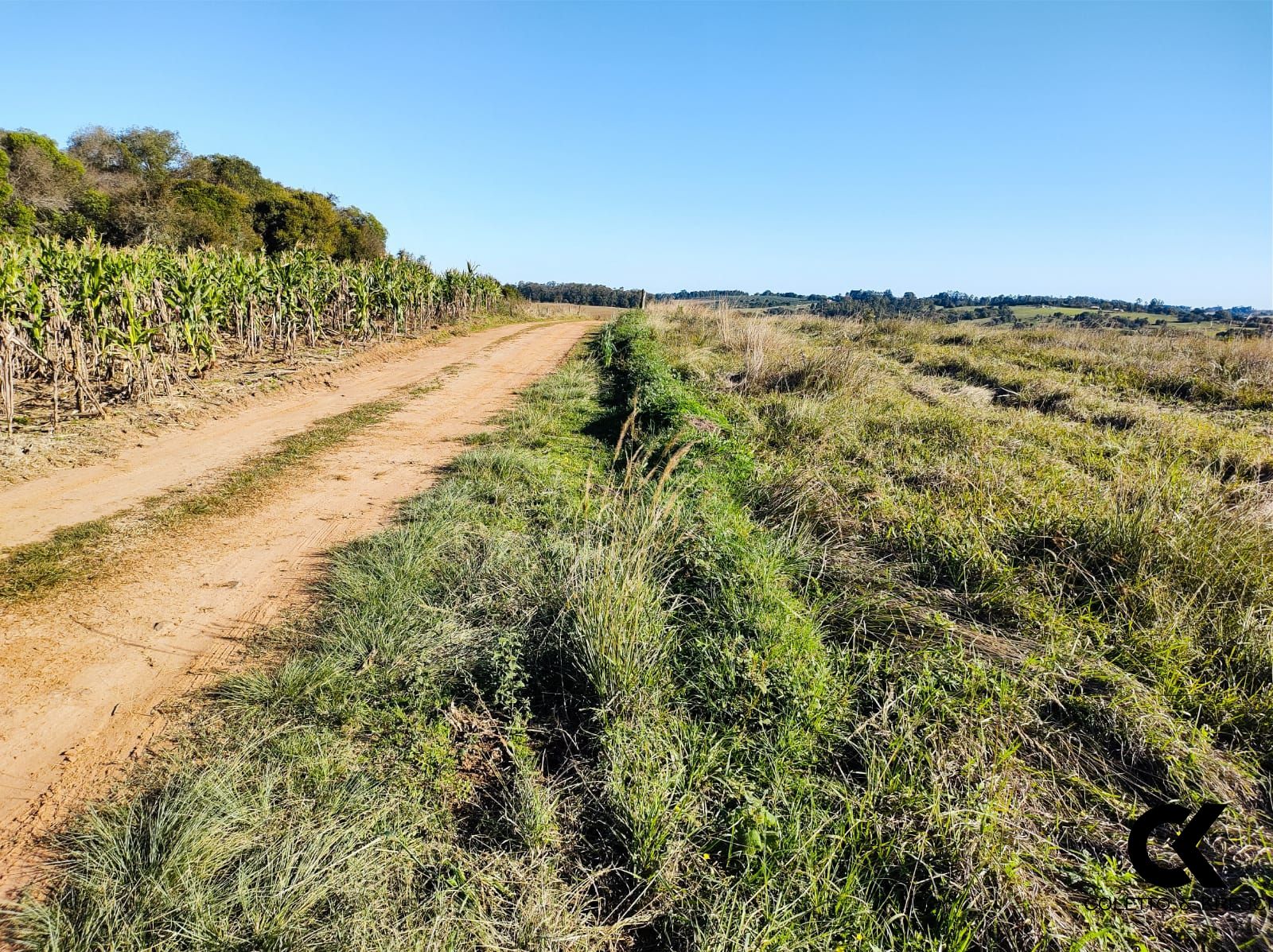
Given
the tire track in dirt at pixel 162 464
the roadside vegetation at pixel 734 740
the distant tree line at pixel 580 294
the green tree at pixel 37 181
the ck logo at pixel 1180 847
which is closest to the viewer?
the ck logo at pixel 1180 847

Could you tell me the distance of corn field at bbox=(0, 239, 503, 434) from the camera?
832cm

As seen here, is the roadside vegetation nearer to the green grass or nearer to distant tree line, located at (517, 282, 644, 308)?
the green grass

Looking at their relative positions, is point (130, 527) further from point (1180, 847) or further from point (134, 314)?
point (1180, 847)

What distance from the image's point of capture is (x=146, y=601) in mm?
4090

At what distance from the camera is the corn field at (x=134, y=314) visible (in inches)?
328

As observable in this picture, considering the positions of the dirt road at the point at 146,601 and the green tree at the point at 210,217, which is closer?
the dirt road at the point at 146,601

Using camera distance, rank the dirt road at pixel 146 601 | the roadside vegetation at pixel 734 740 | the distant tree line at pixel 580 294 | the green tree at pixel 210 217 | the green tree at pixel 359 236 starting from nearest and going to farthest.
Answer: the roadside vegetation at pixel 734 740
the dirt road at pixel 146 601
the green tree at pixel 210 217
the green tree at pixel 359 236
the distant tree line at pixel 580 294

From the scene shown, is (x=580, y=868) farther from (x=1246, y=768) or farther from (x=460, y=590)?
(x=1246, y=768)

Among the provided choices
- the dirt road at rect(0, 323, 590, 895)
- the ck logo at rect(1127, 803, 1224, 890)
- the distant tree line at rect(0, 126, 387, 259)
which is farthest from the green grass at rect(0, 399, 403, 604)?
the distant tree line at rect(0, 126, 387, 259)

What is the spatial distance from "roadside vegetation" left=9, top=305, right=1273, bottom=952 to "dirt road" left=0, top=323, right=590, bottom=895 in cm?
34

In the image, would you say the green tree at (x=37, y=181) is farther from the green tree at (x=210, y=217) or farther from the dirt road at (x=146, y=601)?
the dirt road at (x=146, y=601)

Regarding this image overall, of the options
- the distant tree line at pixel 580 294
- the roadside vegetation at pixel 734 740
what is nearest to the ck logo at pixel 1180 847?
the roadside vegetation at pixel 734 740

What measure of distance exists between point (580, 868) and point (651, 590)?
5.08ft

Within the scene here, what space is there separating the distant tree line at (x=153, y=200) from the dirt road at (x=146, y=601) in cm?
1480
